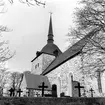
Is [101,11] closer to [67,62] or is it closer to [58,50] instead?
[67,62]

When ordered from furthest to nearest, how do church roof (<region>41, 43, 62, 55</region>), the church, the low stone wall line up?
1. church roof (<region>41, 43, 62, 55</region>)
2. the church
3. the low stone wall

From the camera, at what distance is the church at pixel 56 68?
17.0 m

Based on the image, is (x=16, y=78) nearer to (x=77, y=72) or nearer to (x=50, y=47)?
(x=50, y=47)

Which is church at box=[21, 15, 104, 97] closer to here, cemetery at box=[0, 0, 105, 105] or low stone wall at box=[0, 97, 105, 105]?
cemetery at box=[0, 0, 105, 105]

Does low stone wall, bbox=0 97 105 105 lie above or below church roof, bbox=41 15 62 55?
below

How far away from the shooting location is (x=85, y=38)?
9.32m

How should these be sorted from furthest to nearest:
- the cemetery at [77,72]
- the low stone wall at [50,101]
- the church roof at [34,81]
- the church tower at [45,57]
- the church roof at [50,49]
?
the church roof at [50,49] → the church tower at [45,57] → the church roof at [34,81] → the cemetery at [77,72] → the low stone wall at [50,101]

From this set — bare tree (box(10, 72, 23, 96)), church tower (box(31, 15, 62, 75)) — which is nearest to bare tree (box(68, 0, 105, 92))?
church tower (box(31, 15, 62, 75))

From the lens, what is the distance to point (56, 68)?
843 inches

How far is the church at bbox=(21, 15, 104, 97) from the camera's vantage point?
17.0 metres

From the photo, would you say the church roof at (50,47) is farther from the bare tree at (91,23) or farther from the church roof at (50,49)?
the bare tree at (91,23)

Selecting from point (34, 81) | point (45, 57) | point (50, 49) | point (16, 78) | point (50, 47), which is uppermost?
point (50, 47)

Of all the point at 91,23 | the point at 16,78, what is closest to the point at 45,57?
the point at 16,78

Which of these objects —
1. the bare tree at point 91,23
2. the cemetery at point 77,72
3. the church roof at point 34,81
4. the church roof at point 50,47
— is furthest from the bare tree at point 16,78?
the bare tree at point 91,23
